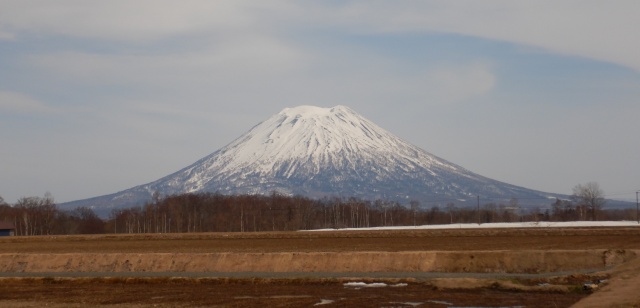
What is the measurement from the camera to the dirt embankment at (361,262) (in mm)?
34344

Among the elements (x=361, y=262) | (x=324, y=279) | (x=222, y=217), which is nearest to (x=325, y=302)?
(x=324, y=279)

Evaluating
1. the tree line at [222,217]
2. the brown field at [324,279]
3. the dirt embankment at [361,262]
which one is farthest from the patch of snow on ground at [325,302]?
the tree line at [222,217]

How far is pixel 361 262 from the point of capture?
35.8m

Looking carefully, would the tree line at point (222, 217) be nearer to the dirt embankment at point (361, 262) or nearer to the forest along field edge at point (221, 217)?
the forest along field edge at point (221, 217)

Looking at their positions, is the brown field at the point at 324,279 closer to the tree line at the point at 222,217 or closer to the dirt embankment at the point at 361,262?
the dirt embankment at the point at 361,262

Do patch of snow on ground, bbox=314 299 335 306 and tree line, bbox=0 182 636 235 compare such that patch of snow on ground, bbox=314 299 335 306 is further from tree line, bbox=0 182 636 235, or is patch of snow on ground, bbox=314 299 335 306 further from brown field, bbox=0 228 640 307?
tree line, bbox=0 182 636 235

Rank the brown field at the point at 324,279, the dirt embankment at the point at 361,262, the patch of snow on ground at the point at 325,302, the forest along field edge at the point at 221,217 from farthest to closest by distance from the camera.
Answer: the forest along field edge at the point at 221,217
the dirt embankment at the point at 361,262
the brown field at the point at 324,279
the patch of snow on ground at the point at 325,302

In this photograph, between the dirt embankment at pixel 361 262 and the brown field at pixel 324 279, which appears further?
the dirt embankment at pixel 361 262

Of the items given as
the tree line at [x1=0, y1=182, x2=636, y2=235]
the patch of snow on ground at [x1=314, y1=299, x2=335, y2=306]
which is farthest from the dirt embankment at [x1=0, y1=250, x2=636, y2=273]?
the tree line at [x1=0, y1=182, x2=636, y2=235]

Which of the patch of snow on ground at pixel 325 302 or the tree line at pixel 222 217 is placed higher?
the tree line at pixel 222 217

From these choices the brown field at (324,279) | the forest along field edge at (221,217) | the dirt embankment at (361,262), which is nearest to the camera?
the brown field at (324,279)

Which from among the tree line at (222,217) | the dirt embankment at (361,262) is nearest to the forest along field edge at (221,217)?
the tree line at (222,217)

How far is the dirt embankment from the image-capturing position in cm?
3434

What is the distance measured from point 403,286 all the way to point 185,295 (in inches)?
298
